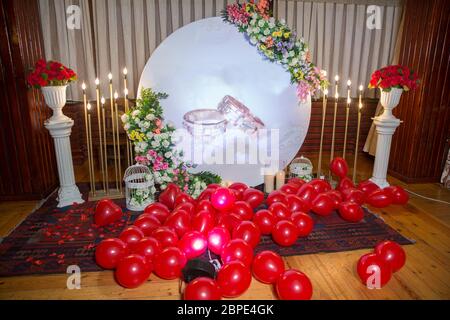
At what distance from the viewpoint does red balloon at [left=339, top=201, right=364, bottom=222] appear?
2523mm

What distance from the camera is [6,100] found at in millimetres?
2830

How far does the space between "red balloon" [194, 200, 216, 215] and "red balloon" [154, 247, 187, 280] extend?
1.62 feet

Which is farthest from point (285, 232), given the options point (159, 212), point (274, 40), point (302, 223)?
point (274, 40)

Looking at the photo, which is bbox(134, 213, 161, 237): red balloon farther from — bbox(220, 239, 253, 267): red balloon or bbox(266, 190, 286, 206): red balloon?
bbox(266, 190, 286, 206): red balloon

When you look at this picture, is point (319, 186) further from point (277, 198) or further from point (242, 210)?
point (242, 210)

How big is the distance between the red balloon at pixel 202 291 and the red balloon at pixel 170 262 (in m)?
0.25

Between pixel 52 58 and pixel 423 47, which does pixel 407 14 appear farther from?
pixel 52 58

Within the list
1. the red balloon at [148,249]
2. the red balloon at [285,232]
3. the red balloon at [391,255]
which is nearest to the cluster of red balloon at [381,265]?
the red balloon at [391,255]

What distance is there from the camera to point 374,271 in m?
1.83

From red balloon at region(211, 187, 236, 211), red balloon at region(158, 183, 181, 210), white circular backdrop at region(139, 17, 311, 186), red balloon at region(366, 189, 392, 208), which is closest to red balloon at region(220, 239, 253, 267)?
red balloon at region(211, 187, 236, 211)

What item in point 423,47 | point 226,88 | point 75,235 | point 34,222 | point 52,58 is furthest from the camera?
point 52,58

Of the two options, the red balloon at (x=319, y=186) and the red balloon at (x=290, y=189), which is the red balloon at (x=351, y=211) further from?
the red balloon at (x=290, y=189)
